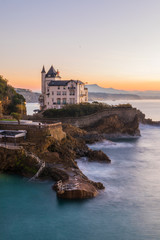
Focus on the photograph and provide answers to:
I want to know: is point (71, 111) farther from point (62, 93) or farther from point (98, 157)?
point (98, 157)

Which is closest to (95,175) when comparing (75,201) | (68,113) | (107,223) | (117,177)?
(117,177)

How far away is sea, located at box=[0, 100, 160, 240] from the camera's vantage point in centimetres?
1553

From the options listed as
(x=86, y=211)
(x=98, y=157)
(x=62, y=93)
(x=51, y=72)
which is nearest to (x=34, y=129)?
(x=98, y=157)

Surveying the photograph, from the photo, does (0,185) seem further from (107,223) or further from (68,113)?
(68,113)

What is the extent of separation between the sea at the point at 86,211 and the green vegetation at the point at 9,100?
104 ft

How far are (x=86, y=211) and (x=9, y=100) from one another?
40.8 meters

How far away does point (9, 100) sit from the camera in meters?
53.8

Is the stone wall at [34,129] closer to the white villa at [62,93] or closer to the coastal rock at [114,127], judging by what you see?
the coastal rock at [114,127]

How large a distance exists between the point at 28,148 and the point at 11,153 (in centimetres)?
187

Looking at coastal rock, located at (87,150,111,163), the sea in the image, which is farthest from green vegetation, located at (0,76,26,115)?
the sea

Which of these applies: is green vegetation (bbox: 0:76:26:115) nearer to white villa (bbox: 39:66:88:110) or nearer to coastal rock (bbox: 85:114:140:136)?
white villa (bbox: 39:66:88:110)

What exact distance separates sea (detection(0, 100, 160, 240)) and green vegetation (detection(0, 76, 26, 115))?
31.6 meters

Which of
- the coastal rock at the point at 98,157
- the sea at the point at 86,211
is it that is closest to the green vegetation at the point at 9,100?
the coastal rock at the point at 98,157

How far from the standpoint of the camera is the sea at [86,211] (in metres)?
15.5
